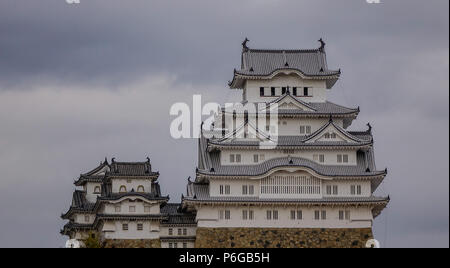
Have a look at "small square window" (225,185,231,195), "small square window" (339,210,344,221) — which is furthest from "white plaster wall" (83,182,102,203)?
"small square window" (339,210,344,221)

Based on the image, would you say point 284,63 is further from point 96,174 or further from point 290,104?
point 96,174

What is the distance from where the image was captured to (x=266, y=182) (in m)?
109

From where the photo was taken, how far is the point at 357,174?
109 m

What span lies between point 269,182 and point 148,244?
10518mm

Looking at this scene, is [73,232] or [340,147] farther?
[73,232]

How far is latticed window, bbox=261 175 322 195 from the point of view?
109 meters

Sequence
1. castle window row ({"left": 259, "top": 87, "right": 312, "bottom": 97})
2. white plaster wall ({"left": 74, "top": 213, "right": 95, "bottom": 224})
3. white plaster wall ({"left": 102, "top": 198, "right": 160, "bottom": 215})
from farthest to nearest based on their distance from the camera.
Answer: white plaster wall ({"left": 74, "top": 213, "right": 95, "bottom": 224}) < castle window row ({"left": 259, "top": 87, "right": 312, "bottom": 97}) < white plaster wall ({"left": 102, "top": 198, "right": 160, "bottom": 215})

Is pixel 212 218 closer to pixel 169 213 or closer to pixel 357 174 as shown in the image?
pixel 169 213

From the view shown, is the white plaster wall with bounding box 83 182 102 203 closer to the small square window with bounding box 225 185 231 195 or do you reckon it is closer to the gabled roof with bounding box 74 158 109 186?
the gabled roof with bounding box 74 158 109 186

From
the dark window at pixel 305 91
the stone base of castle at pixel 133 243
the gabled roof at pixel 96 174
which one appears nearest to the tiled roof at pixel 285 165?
the stone base of castle at pixel 133 243

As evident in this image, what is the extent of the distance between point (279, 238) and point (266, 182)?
4.60 metres

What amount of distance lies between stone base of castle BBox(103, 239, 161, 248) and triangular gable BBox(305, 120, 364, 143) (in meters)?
14.3

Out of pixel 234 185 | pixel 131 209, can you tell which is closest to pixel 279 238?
pixel 234 185
